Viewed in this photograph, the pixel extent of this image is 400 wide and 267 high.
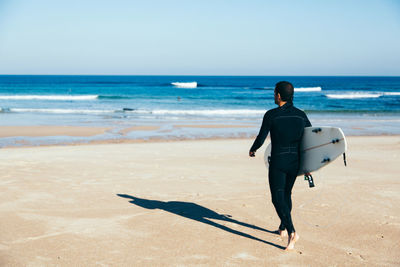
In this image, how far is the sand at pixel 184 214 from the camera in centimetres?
400

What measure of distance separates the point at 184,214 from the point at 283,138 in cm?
200

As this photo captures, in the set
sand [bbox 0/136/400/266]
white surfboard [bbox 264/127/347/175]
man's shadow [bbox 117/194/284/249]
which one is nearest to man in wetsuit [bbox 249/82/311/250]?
white surfboard [bbox 264/127/347/175]

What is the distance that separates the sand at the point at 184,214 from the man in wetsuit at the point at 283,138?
0.62m

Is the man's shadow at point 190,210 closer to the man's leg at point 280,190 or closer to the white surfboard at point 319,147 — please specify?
the man's leg at point 280,190

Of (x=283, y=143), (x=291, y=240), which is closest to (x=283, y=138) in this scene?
(x=283, y=143)

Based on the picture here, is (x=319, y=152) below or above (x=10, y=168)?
above

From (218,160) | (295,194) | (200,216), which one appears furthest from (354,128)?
(200,216)

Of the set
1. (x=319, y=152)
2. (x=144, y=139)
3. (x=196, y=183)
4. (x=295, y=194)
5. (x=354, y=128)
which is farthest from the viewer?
(x=354, y=128)

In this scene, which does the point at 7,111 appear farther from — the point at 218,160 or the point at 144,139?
the point at 218,160

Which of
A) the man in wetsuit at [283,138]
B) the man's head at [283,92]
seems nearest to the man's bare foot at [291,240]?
the man in wetsuit at [283,138]

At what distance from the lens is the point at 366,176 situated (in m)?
7.66

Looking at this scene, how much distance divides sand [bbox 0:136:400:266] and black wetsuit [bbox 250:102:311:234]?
2.01 ft

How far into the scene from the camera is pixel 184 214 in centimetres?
535

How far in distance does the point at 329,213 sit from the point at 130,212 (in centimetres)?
264
